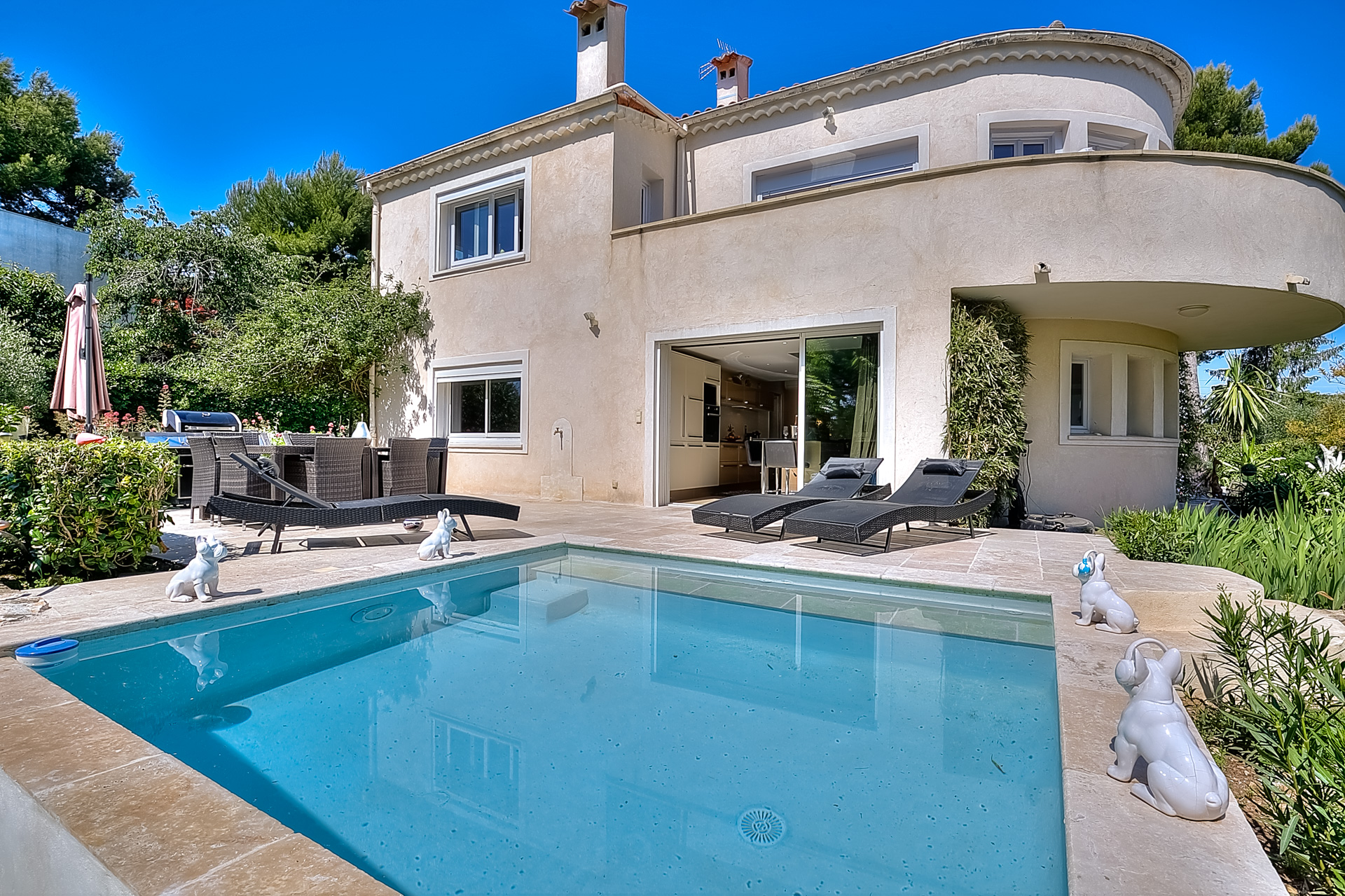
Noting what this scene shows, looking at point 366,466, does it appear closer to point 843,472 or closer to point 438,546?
point 438,546

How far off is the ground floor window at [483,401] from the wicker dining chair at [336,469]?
14.7ft

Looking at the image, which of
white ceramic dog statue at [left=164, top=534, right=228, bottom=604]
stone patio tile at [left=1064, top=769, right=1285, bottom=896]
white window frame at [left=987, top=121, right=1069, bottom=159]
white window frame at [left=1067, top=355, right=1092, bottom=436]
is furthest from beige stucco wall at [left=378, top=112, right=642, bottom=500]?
stone patio tile at [left=1064, top=769, right=1285, bottom=896]

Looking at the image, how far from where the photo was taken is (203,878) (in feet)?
5.30

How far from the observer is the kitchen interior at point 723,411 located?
40.6ft

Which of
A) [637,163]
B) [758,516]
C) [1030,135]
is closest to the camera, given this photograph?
[758,516]

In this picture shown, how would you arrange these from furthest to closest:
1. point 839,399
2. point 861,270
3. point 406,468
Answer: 1. point 839,399
2. point 861,270
3. point 406,468

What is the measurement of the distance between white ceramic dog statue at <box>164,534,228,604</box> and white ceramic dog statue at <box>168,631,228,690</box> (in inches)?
18.5

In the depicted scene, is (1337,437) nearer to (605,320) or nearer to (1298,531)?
(1298,531)

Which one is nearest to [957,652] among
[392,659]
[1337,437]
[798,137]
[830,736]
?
[830,736]

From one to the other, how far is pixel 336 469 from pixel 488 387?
5.77 metres

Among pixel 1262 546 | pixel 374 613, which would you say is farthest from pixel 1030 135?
pixel 374 613

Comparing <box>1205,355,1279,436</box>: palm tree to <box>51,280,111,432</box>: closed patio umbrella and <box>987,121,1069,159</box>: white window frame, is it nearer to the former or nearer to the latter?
<box>987,121,1069,159</box>: white window frame

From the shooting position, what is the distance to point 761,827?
7.53ft

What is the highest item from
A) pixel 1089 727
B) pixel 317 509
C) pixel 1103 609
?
pixel 317 509
